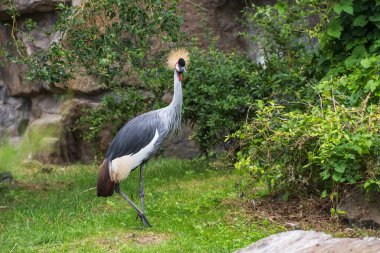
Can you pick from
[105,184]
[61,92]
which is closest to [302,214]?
[105,184]

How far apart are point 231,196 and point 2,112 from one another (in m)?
7.41

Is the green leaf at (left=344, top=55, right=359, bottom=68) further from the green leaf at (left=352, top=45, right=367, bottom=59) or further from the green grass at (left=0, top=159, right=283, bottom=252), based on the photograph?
the green grass at (left=0, top=159, right=283, bottom=252)

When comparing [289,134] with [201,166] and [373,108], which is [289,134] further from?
[201,166]

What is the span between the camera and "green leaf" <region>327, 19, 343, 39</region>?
904 centimetres

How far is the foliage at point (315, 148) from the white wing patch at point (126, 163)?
39.1 inches

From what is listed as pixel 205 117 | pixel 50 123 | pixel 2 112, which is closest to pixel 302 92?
→ pixel 205 117

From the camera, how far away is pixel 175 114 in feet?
28.1

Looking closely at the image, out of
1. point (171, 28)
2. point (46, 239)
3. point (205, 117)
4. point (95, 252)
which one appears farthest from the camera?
point (205, 117)

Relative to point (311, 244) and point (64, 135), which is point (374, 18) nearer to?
point (311, 244)

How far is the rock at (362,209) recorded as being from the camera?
294 inches

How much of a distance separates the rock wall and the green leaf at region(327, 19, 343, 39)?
3884 mm

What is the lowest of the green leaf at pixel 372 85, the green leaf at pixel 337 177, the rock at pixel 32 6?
the green leaf at pixel 337 177

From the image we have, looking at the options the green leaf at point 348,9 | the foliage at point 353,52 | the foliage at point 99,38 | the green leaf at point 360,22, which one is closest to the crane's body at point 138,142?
the foliage at point 99,38

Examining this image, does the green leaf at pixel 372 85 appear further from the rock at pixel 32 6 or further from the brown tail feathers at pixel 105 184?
the rock at pixel 32 6
